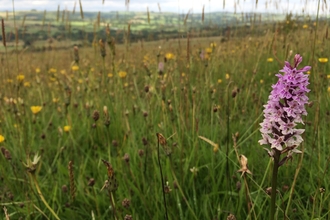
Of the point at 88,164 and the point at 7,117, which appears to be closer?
the point at 88,164

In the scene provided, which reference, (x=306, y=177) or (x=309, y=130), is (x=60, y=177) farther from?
(x=309, y=130)

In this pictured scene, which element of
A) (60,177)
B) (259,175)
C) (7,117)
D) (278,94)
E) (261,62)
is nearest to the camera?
(278,94)

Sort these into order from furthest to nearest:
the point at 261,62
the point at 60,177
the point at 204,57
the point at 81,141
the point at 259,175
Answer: the point at 261,62
the point at 204,57
the point at 81,141
the point at 60,177
the point at 259,175

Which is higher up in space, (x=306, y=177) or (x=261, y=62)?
(x=261, y=62)

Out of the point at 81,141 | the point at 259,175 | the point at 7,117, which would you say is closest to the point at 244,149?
the point at 259,175

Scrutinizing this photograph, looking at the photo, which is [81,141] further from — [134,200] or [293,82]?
[293,82]

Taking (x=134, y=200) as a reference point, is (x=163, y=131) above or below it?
above

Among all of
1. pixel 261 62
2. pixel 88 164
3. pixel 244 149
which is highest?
pixel 261 62

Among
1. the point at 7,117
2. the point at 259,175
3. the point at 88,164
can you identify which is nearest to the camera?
the point at 259,175

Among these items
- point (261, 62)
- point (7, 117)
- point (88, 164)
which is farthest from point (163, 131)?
point (261, 62)

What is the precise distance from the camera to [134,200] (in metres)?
1.96

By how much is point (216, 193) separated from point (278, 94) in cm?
105

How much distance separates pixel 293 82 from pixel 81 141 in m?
2.28

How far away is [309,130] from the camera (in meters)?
2.69
